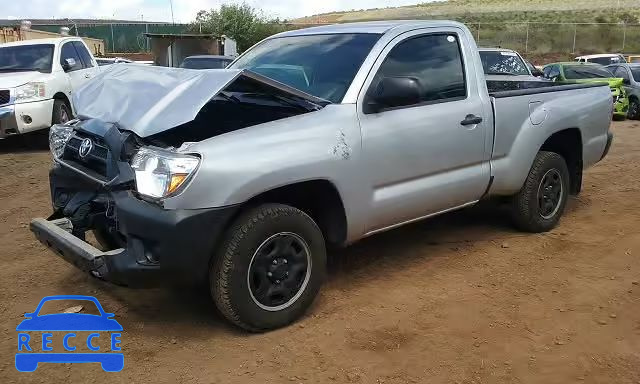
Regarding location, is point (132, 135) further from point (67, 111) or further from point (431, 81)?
point (67, 111)

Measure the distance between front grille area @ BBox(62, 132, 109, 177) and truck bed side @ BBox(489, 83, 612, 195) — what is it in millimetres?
2935

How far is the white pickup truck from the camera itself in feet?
31.4

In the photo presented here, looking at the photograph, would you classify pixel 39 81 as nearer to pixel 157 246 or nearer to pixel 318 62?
pixel 318 62

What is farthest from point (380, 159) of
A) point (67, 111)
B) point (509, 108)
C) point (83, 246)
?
point (67, 111)

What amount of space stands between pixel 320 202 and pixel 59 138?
1866 millimetres

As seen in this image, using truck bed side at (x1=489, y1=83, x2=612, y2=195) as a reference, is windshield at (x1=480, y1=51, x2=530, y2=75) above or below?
above

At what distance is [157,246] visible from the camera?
324cm

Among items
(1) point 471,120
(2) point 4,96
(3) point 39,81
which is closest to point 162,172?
(1) point 471,120

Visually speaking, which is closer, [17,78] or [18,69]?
[17,78]

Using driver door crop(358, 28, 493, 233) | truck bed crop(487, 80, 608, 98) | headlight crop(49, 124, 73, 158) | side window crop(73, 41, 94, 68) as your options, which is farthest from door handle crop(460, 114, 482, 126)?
side window crop(73, 41, 94, 68)

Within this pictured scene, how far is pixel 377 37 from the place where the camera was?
438 cm

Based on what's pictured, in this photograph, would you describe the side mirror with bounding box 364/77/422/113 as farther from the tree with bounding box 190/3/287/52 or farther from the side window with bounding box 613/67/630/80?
the tree with bounding box 190/3/287/52

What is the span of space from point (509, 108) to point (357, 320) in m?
2.27

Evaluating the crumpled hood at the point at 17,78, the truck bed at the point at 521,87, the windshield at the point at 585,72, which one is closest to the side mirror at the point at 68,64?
the crumpled hood at the point at 17,78
